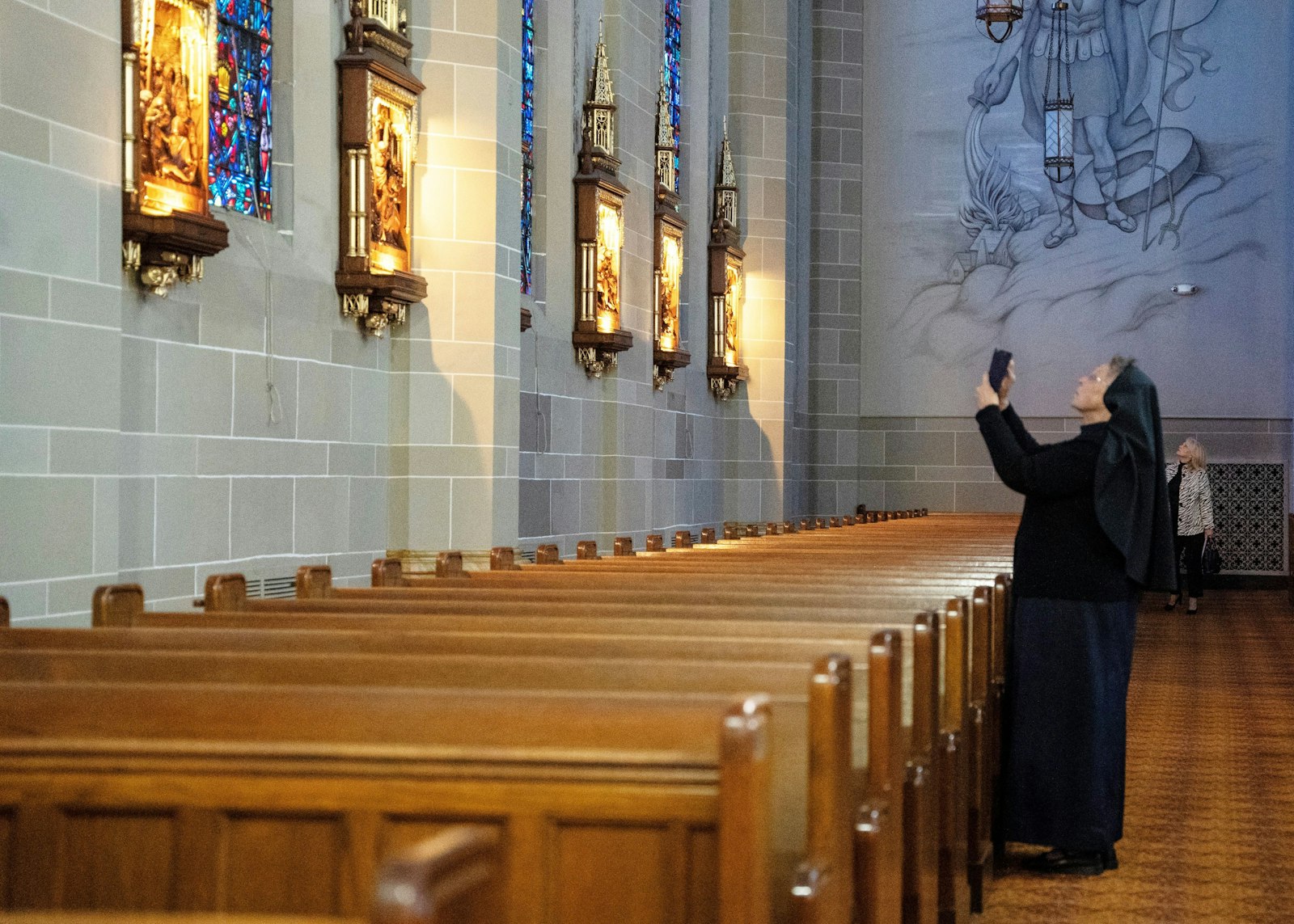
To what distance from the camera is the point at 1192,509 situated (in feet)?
55.9

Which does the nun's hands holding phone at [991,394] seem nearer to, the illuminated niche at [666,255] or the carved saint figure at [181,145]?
the carved saint figure at [181,145]

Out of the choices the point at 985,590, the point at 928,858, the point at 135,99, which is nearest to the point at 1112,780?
the point at 985,590

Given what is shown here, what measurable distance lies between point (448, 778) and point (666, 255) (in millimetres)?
12788

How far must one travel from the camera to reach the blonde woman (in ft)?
55.4

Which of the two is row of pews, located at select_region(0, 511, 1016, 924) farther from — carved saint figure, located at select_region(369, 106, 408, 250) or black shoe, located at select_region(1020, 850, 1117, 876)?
carved saint figure, located at select_region(369, 106, 408, 250)

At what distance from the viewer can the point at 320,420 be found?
8430 mm

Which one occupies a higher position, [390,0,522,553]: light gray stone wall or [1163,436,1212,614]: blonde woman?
[390,0,522,553]: light gray stone wall

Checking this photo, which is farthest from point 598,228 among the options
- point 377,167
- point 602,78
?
point 377,167

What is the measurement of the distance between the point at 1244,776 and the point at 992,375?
10.2 feet

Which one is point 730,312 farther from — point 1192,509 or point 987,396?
point 987,396

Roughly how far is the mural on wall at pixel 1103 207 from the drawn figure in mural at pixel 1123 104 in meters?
0.02

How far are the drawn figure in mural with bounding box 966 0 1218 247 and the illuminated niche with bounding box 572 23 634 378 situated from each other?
9.50 metres

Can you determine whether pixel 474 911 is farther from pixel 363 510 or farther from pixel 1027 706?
pixel 363 510

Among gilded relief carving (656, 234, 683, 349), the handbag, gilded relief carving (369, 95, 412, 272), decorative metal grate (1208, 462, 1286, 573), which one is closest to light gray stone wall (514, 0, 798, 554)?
gilded relief carving (656, 234, 683, 349)
